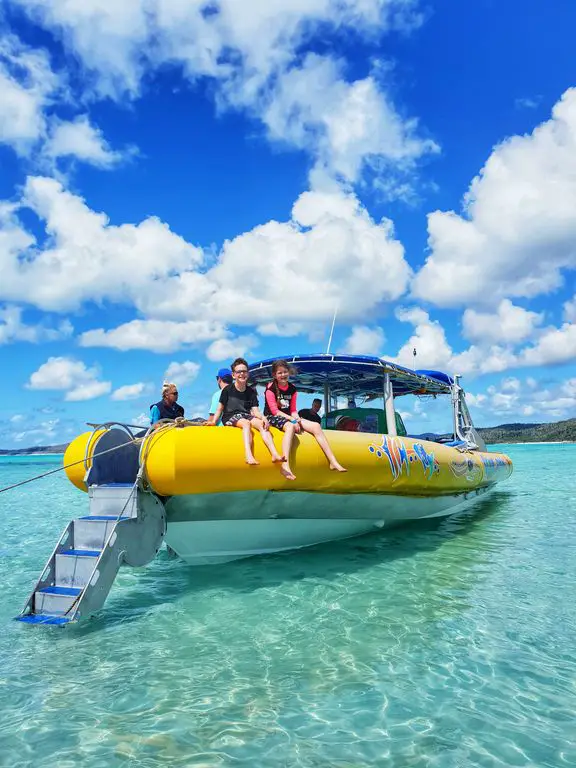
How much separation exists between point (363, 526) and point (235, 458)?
283 centimetres

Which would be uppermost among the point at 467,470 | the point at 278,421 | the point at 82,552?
the point at 278,421

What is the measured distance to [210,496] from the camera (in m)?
5.13

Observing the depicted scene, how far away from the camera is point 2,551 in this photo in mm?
8117

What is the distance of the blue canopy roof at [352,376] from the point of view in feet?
25.6

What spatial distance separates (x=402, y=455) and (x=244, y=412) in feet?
8.24

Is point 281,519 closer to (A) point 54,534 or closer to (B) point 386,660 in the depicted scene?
(B) point 386,660

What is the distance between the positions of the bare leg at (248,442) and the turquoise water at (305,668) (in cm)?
134

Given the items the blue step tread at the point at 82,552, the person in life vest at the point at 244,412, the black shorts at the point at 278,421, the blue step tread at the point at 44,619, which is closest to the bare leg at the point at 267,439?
the person in life vest at the point at 244,412

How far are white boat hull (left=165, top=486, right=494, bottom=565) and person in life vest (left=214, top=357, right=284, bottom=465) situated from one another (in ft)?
1.72

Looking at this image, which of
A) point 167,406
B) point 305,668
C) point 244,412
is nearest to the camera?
point 305,668

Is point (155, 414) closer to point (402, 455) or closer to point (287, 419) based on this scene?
point (287, 419)

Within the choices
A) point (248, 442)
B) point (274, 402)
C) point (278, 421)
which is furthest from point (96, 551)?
point (274, 402)

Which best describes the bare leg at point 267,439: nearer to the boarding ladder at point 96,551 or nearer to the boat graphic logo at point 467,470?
the boarding ladder at point 96,551

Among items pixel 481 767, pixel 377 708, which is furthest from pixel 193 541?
pixel 481 767
